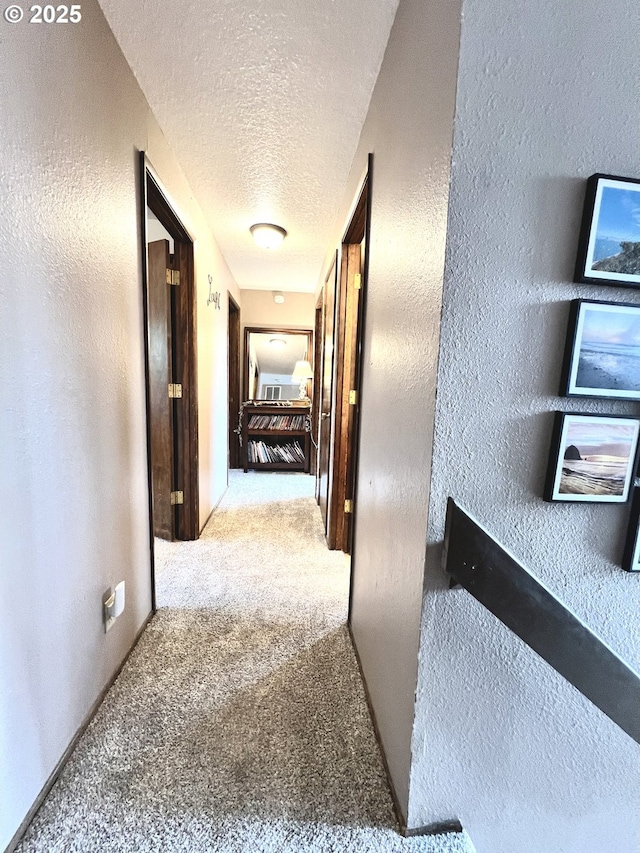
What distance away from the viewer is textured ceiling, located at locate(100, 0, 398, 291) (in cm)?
115

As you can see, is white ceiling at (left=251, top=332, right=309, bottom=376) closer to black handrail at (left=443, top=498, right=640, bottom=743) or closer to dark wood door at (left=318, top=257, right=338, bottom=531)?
dark wood door at (left=318, top=257, right=338, bottom=531)

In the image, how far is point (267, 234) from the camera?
2.71 meters

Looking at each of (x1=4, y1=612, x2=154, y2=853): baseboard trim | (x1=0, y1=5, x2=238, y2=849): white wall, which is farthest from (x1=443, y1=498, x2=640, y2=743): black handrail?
(x1=4, y1=612, x2=154, y2=853): baseboard trim

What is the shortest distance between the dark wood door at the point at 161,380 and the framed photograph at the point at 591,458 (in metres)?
2.10

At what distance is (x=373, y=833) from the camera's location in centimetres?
95

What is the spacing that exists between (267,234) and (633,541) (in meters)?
2.71

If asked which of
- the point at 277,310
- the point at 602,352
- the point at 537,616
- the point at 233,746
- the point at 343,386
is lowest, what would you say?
the point at 233,746

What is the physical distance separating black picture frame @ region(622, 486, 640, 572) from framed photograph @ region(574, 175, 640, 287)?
1.65 ft

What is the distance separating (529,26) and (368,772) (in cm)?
187

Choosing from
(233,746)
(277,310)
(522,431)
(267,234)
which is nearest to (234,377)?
(277,310)

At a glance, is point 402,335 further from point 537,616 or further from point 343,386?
point 343,386

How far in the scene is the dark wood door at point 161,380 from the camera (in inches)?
92.9

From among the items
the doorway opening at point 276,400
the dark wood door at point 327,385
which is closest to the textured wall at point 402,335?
the dark wood door at point 327,385

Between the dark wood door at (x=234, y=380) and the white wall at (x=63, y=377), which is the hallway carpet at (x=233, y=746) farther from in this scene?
the dark wood door at (x=234, y=380)
